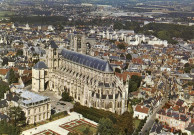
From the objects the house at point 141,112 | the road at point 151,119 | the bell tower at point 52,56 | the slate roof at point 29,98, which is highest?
the bell tower at point 52,56

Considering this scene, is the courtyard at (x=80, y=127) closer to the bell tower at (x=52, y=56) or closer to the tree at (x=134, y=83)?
the tree at (x=134, y=83)

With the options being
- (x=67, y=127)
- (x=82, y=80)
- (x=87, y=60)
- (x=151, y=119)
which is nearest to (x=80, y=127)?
(x=67, y=127)

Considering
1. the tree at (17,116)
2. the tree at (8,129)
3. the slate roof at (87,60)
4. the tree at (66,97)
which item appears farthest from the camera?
the tree at (66,97)

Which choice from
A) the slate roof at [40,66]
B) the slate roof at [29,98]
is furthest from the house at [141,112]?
the slate roof at [40,66]

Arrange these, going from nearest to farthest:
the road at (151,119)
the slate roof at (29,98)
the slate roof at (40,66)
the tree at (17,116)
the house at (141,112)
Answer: the tree at (17,116) < the road at (151,119) < the slate roof at (29,98) < the house at (141,112) < the slate roof at (40,66)

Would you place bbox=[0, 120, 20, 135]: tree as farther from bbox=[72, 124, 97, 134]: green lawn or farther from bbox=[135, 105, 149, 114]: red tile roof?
bbox=[135, 105, 149, 114]: red tile roof

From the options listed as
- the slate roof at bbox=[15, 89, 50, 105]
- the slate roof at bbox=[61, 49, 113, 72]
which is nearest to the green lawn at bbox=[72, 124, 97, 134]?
the slate roof at bbox=[15, 89, 50, 105]

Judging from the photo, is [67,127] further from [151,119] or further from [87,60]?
[87,60]
